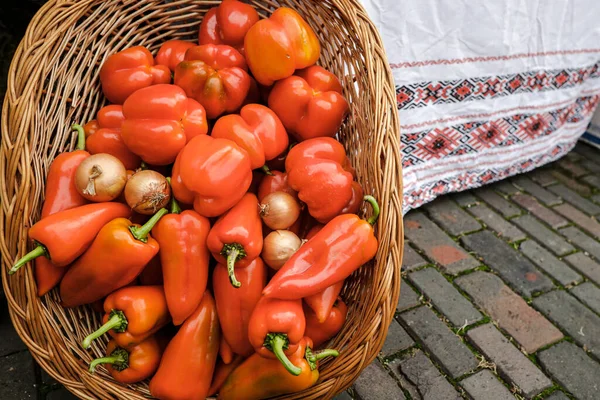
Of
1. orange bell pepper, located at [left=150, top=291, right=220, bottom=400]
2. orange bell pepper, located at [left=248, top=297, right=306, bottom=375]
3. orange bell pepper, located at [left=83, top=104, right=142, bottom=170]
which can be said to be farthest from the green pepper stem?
orange bell pepper, located at [left=83, top=104, right=142, bottom=170]

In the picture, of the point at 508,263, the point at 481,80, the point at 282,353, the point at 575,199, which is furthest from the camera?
the point at 575,199

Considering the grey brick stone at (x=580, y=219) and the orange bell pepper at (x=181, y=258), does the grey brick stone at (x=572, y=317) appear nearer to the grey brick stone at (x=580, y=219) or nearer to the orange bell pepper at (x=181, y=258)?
the grey brick stone at (x=580, y=219)

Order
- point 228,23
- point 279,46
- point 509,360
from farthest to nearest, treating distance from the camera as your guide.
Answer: point 509,360, point 228,23, point 279,46

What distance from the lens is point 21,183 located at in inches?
48.6

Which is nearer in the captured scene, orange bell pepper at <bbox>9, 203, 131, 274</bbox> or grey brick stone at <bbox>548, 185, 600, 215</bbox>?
orange bell pepper at <bbox>9, 203, 131, 274</bbox>

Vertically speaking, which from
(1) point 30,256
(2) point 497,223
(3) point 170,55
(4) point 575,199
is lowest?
(4) point 575,199

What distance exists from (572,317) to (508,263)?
355mm

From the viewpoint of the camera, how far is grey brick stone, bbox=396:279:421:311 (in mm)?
2049

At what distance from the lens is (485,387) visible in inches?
69.2

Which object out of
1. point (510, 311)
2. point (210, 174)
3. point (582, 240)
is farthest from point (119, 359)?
point (582, 240)

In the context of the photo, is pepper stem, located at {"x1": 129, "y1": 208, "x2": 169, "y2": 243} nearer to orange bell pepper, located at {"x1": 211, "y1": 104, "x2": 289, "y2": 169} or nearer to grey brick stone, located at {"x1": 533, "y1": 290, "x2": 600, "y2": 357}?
orange bell pepper, located at {"x1": 211, "y1": 104, "x2": 289, "y2": 169}

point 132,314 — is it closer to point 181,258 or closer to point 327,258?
point 181,258

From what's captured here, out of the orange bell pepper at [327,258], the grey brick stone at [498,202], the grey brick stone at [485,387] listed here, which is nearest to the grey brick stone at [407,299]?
the grey brick stone at [485,387]

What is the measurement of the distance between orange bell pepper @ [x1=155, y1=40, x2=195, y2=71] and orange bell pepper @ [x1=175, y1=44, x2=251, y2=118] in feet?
0.20
